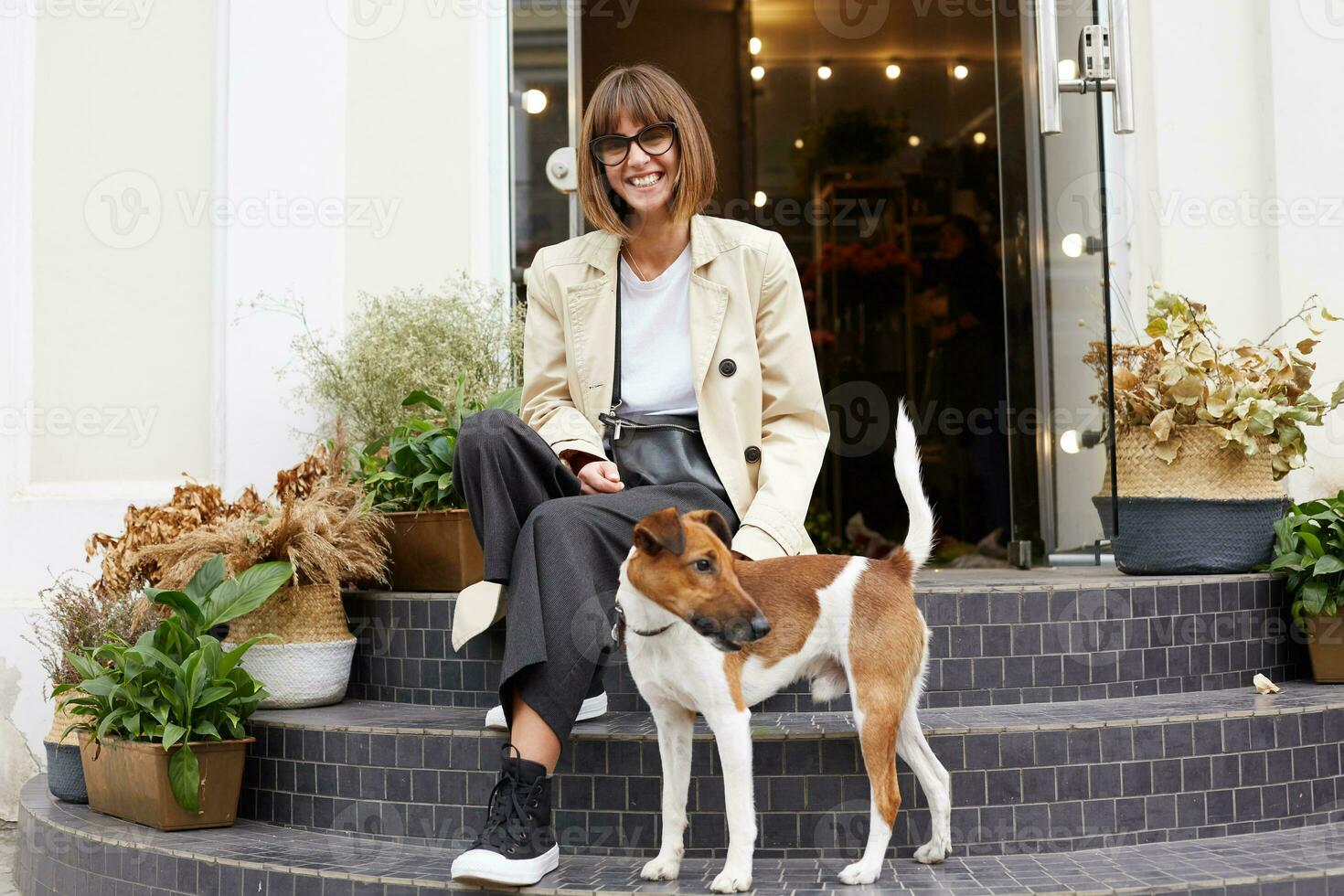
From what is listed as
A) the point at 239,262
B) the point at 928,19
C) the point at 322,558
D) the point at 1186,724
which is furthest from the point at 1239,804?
the point at 928,19

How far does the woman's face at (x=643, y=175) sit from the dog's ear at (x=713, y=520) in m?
0.85

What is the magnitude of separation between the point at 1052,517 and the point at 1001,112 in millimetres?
1587

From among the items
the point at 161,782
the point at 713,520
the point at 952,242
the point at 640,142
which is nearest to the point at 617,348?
the point at 640,142

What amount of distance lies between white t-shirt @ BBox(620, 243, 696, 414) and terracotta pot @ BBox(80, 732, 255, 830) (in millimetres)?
1192

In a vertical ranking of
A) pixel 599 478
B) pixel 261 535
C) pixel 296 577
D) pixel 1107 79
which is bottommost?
pixel 296 577

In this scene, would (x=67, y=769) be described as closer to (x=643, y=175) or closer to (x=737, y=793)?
(x=737, y=793)

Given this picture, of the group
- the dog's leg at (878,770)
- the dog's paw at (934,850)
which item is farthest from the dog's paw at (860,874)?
the dog's paw at (934,850)

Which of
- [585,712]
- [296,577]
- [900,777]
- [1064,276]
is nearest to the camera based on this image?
[900,777]

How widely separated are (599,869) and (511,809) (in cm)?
26

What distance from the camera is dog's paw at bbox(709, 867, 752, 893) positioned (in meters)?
2.13

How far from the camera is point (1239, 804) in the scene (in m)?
2.62

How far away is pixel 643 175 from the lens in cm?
268

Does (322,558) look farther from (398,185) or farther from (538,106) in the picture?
(538,106)

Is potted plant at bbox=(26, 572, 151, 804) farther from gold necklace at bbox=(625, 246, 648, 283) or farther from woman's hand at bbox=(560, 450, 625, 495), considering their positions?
gold necklace at bbox=(625, 246, 648, 283)
